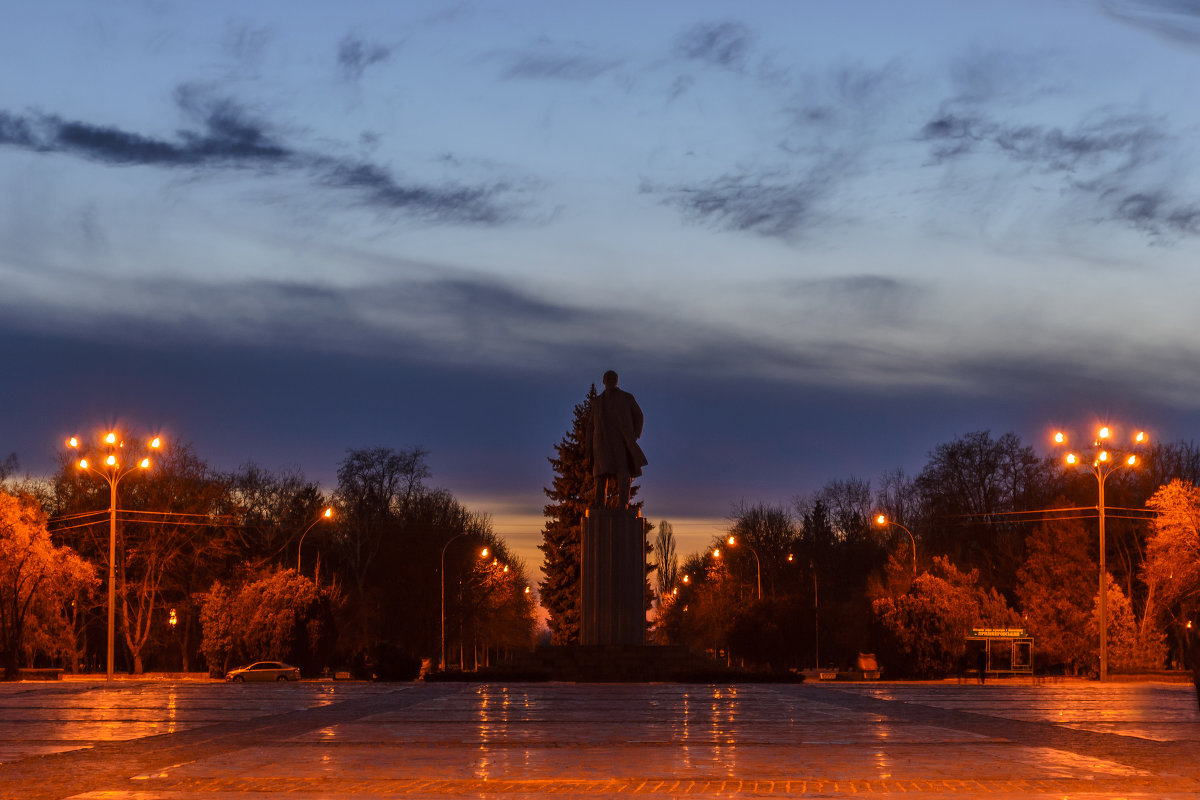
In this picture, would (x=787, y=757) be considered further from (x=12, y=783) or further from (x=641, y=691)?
(x=641, y=691)

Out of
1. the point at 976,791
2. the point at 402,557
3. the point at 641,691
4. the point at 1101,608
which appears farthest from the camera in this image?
the point at 402,557

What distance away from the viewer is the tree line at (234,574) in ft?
182

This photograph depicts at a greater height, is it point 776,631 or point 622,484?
point 622,484

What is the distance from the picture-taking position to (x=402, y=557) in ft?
266

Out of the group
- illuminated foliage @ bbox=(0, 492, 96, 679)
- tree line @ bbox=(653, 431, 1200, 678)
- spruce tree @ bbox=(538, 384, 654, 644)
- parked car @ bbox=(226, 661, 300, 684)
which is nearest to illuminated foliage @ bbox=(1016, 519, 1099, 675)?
tree line @ bbox=(653, 431, 1200, 678)

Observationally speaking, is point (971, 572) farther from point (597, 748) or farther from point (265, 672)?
point (597, 748)

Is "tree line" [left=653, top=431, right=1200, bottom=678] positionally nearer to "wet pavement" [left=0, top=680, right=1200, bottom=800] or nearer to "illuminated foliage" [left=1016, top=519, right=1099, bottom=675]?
"illuminated foliage" [left=1016, top=519, right=1099, bottom=675]

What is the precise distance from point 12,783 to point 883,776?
7.86 meters

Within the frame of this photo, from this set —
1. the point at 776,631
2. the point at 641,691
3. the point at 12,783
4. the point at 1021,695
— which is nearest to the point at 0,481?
the point at 776,631

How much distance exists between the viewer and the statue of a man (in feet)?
132

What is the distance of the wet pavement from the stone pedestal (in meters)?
10.8

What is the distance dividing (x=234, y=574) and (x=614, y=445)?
101 feet

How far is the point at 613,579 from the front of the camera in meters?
38.9

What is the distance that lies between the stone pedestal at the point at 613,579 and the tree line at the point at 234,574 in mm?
10113
